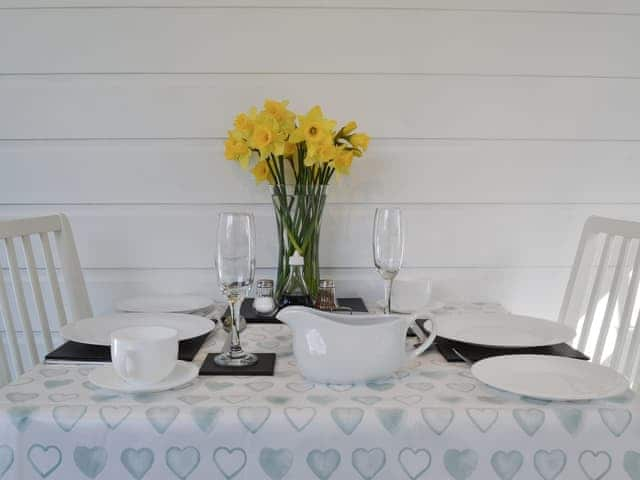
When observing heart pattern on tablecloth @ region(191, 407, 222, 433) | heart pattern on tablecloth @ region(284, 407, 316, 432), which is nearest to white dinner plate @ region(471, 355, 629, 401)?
heart pattern on tablecloth @ region(284, 407, 316, 432)

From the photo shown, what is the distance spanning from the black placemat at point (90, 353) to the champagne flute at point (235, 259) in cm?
6

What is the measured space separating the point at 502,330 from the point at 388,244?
0.26m

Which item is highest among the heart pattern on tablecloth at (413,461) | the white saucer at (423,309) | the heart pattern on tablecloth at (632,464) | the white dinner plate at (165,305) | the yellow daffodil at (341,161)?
the yellow daffodil at (341,161)

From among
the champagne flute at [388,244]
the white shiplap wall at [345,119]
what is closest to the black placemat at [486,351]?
the champagne flute at [388,244]

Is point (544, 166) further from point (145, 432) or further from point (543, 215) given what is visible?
point (145, 432)

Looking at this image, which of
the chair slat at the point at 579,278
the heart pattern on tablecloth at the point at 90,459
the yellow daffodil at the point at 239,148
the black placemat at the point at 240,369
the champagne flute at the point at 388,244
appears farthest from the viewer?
the chair slat at the point at 579,278

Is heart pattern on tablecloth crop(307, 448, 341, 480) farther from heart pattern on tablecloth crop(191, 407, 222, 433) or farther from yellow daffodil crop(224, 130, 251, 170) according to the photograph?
yellow daffodil crop(224, 130, 251, 170)

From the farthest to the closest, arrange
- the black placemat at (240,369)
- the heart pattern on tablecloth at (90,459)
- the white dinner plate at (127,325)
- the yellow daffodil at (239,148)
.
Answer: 1. the yellow daffodil at (239,148)
2. the white dinner plate at (127,325)
3. the black placemat at (240,369)
4. the heart pattern on tablecloth at (90,459)

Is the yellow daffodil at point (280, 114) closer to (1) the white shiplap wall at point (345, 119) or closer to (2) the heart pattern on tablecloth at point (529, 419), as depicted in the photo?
(1) the white shiplap wall at point (345, 119)

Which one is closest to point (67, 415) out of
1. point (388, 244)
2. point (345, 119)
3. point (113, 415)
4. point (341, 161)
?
point (113, 415)

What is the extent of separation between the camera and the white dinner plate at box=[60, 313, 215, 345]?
886 millimetres

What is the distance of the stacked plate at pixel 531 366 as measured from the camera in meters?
0.69

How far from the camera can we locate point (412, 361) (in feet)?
2.78

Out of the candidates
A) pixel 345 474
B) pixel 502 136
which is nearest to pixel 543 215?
pixel 502 136
